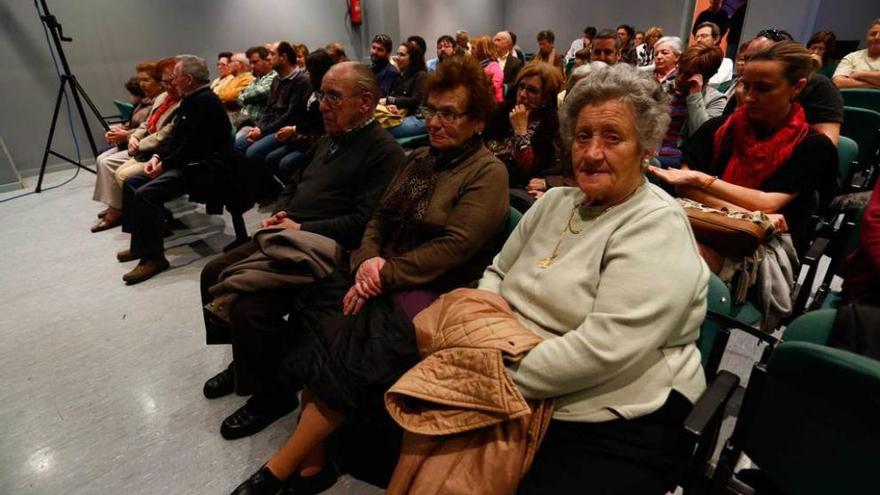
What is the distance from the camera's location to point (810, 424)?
84cm

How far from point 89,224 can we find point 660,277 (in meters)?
4.37

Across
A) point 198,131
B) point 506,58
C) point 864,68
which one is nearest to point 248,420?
point 198,131

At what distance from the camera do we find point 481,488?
91 cm

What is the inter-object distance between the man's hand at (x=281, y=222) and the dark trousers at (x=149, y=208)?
129cm

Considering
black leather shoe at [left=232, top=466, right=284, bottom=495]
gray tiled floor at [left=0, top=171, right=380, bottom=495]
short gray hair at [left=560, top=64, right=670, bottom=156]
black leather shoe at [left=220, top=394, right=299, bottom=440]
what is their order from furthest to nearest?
black leather shoe at [left=220, top=394, right=299, bottom=440] → gray tiled floor at [left=0, top=171, right=380, bottom=495] → black leather shoe at [left=232, top=466, right=284, bottom=495] → short gray hair at [left=560, top=64, right=670, bottom=156]

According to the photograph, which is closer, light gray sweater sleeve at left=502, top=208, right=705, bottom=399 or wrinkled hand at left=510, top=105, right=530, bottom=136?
light gray sweater sleeve at left=502, top=208, right=705, bottom=399

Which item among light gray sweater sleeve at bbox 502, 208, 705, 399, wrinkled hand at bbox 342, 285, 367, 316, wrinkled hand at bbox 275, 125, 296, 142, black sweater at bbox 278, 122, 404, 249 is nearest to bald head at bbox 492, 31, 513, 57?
wrinkled hand at bbox 275, 125, 296, 142

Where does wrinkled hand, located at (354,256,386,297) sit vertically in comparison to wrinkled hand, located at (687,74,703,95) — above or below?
below

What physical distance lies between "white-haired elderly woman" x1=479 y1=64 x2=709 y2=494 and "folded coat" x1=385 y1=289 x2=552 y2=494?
0.06m

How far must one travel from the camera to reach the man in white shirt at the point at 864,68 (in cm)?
405

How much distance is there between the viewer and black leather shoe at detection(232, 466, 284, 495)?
4.37 feet

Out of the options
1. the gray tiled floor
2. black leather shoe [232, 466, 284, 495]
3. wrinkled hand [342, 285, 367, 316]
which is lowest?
the gray tiled floor

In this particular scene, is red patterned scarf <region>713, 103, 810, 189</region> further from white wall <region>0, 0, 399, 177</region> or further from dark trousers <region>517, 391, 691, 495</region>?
white wall <region>0, 0, 399, 177</region>

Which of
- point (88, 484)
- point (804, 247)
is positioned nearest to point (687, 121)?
point (804, 247)
